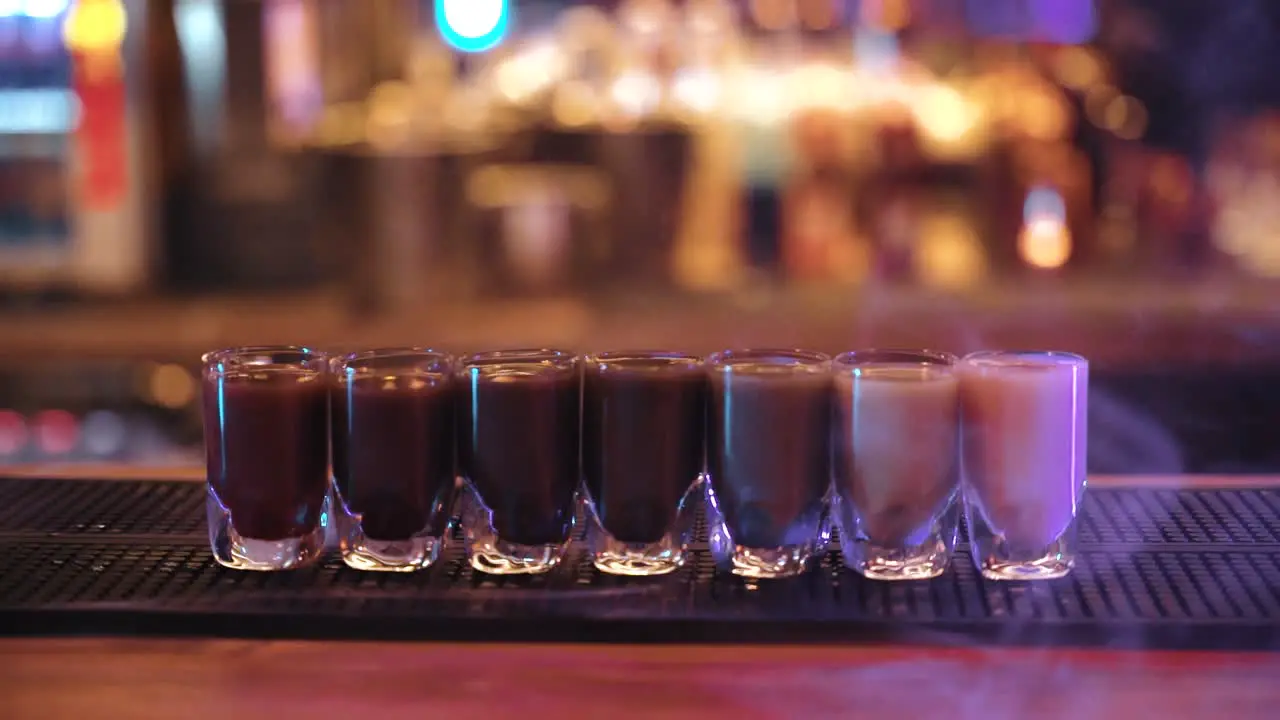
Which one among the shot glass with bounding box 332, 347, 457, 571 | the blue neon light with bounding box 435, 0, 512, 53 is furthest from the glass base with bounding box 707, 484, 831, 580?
the blue neon light with bounding box 435, 0, 512, 53

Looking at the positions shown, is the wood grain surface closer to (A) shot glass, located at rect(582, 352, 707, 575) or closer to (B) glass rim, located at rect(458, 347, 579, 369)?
(A) shot glass, located at rect(582, 352, 707, 575)

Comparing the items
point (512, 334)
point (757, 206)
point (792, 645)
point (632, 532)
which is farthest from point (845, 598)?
point (757, 206)

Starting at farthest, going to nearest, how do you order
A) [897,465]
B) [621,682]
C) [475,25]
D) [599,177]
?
[475,25] < [599,177] < [897,465] < [621,682]

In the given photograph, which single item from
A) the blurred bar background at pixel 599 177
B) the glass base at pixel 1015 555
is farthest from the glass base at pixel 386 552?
the blurred bar background at pixel 599 177

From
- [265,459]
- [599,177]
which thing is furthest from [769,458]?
[599,177]

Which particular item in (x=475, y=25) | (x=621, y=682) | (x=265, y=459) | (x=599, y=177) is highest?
(x=475, y=25)

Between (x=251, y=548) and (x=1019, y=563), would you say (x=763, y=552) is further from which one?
(x=251, y=548)

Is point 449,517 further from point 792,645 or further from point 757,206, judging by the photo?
point 757,206
